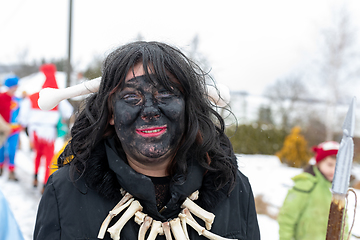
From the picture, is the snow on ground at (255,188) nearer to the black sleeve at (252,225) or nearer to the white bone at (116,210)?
the black sleeve at (252,225)

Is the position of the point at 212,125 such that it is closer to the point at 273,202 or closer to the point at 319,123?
the point at 273,202

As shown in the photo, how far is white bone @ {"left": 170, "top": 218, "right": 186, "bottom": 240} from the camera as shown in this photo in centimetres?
126

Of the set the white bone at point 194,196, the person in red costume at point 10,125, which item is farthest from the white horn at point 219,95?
the person in red costume at point 10,125

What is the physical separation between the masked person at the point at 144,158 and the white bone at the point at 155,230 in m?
0.04

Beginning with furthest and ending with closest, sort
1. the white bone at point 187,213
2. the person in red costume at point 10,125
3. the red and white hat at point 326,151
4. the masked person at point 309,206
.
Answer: the person in red costume at point 10,125, the red and white hat at point 326,151, the masked person at point 309,206, the white bone at point 187,213

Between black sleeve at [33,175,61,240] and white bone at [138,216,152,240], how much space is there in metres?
0.35

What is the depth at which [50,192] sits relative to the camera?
1298mm

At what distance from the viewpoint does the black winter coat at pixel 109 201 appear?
1.24 meters

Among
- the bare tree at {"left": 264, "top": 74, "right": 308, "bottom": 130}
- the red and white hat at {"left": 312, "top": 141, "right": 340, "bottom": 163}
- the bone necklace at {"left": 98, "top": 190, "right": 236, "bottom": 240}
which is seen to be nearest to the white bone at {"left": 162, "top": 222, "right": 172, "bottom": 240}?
the bone necklace at {"left": 98, "top": 190, "right": 236, "bottom": 240}

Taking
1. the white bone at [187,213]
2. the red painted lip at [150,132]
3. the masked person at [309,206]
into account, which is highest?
the red painted lip at [150,132]

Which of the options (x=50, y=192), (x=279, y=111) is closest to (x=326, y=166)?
(x=50, y=192)

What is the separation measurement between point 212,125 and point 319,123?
12.3 meters

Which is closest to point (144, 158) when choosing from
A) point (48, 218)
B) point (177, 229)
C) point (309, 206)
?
point (177, 229)

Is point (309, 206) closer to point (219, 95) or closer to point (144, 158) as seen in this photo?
point (219, 95)
